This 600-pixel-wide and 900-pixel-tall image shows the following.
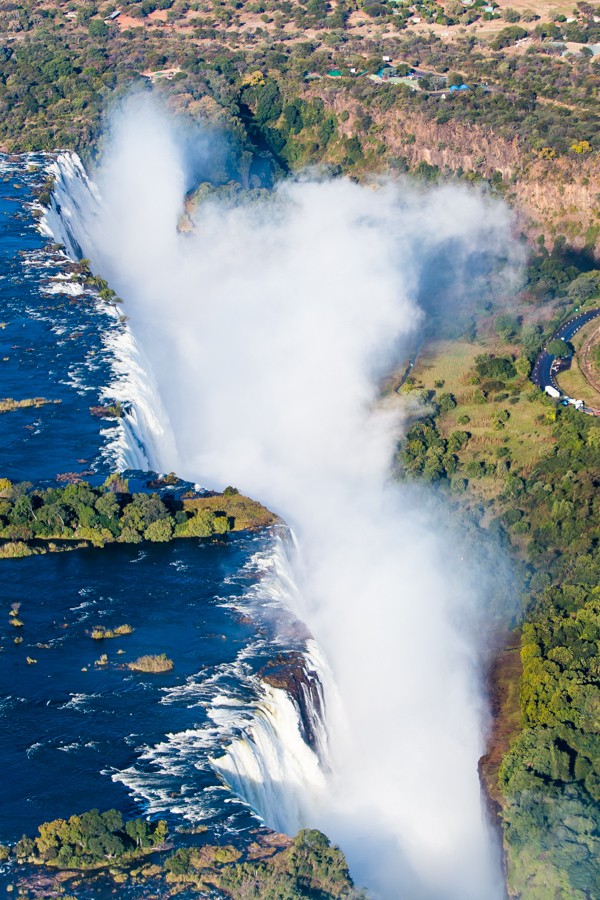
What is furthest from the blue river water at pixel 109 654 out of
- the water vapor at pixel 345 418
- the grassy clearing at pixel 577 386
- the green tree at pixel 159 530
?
the grassy clearing at pixel 577 386

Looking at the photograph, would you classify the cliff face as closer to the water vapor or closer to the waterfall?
the water vapor

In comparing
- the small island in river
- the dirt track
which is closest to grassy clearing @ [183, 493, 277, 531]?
the small island in river

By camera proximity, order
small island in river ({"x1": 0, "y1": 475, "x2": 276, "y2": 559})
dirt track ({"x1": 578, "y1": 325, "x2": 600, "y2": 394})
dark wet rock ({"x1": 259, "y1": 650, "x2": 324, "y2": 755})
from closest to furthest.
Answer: dark wet rock ({"x1": 259, "y1": 650, "x2": 324, "y2": 755}), small island in river ({"x1": 0, "y1": 475, "x2": 276, "y2": 559}), dirt track ({"x1": 578, "y1": 325, "x2": 600, "y2": 394})

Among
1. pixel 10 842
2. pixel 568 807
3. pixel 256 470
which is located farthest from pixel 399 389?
pixel 10 842

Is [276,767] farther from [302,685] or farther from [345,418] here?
[345,418]

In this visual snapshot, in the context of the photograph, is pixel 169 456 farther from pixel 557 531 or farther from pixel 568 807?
pixel 568 807

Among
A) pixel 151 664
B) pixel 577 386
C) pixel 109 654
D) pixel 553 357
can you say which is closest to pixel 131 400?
pixel 109 654
